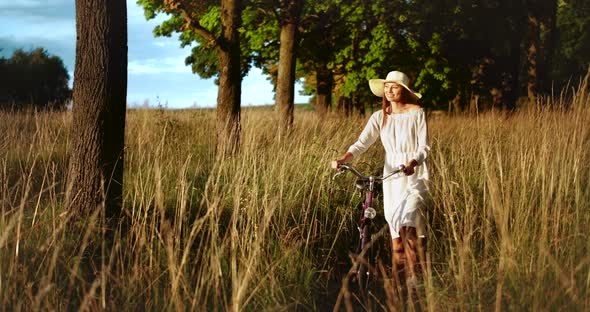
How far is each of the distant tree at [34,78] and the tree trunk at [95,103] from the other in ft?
92.1

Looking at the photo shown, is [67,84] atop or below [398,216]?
atop

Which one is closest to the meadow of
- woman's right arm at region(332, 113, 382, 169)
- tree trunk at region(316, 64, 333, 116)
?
woman's right arm at region(332, 113, 382, 169)

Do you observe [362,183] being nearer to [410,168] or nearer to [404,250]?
[410,168]

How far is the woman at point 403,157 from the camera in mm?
4680

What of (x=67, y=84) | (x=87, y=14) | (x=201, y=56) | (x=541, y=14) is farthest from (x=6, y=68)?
(x=87, y=14)

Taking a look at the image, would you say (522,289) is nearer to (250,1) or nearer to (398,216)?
(398,216)

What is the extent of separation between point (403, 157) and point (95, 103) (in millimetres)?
2782

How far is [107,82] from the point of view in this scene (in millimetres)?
5652

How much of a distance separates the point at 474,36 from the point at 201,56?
9.89m

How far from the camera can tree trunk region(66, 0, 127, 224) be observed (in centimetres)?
560

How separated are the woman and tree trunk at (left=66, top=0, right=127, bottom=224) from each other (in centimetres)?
227

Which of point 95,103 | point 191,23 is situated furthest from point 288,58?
point 95,103

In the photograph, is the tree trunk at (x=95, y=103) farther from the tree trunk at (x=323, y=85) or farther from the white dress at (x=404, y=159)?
the tree trunk at (x=323, y=85)

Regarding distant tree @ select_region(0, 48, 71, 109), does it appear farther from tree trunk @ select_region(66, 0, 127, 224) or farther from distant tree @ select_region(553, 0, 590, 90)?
tree trunk @ select_region(66, 0, 127, 224)
